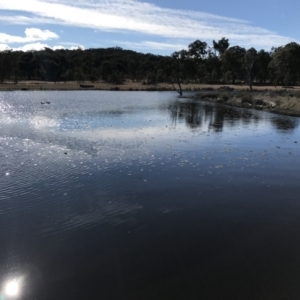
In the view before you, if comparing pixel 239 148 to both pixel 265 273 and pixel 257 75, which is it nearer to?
pixel 265 273

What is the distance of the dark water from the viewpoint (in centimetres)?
622

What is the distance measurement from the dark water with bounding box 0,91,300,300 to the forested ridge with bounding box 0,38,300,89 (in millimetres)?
83077

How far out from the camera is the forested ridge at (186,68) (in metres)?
104

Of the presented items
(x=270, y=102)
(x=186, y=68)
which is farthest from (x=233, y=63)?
(x=270, y=102)

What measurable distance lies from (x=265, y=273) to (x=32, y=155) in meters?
12.0

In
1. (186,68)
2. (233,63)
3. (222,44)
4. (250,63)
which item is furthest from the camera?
(222,44)

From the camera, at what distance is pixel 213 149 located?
688 inches

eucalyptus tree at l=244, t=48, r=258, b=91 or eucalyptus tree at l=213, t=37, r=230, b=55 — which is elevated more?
eucalyptus tree at l=213, t=37, r=230, b=55

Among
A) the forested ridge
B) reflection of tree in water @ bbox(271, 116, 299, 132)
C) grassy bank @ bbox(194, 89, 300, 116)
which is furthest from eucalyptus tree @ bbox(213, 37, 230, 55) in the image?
reflection of tree in water @ bbox(271, 116, 299, 132)

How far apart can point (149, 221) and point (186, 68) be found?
121325mm

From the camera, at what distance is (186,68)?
124688mm

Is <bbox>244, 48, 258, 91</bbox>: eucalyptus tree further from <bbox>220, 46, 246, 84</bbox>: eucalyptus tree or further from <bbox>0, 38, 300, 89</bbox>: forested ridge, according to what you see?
<bbox>220, 46, 246, 84</bbox>: eucalyptus tree

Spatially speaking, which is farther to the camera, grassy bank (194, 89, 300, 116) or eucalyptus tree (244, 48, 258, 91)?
eucalyptus tree (244, 48, 258, 91)

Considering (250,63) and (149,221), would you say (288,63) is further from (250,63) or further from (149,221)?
(149,221)
